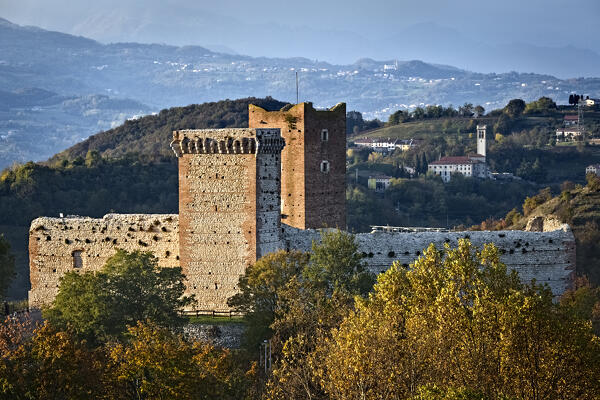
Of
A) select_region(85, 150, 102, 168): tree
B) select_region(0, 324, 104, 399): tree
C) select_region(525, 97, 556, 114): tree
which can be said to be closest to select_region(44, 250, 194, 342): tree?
select_region(0, 324, 104, 399): tree

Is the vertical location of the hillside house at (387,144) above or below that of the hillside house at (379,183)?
above

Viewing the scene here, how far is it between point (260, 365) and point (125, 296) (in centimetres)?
515

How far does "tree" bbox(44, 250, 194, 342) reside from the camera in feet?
107

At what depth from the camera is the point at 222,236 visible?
3553 cm

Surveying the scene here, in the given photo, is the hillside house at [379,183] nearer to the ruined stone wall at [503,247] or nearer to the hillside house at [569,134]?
the hillside house at [569,134]

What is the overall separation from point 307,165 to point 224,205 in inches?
469

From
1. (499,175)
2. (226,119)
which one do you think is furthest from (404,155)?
(226,119)

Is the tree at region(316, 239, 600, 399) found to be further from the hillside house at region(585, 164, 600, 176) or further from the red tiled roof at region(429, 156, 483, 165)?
the red tiled roof at region(429, 156, 483, 165)

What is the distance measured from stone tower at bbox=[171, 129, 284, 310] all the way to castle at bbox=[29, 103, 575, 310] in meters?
0.03

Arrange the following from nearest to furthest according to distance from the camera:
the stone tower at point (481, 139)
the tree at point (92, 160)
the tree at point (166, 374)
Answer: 1. the tree at point (166, 374)
2. the tree at point (92, 160)
3. the stone tower at point (481, 139)

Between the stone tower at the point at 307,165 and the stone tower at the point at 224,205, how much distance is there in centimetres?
1084

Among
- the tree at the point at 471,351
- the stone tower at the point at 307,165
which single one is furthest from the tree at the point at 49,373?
the stone tower at the point at 307,165

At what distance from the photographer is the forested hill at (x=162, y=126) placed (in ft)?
404

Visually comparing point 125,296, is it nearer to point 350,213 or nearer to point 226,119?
point 350,213
